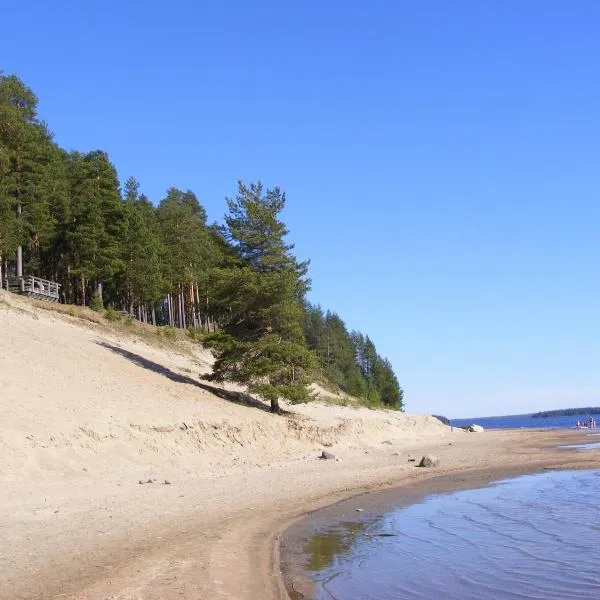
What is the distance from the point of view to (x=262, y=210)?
3878cm

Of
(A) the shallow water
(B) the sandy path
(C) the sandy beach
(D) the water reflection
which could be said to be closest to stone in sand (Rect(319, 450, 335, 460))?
(C) the sandy beach

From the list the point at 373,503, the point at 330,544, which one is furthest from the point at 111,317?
the point at 330,544

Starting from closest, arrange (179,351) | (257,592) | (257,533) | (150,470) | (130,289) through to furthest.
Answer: (257,592) → (257,533) → (150,470) → (179,351) → (130,289)

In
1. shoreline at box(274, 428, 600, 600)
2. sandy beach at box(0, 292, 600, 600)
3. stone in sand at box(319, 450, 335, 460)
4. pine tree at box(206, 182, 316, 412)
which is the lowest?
shoreline at box(274, 428, 600, 600)

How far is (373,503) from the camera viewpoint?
64.4 ft

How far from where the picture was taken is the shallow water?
33.6 feet

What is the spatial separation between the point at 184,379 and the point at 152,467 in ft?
44.7

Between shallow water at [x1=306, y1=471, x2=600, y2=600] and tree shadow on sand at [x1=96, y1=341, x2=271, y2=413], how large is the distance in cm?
1741

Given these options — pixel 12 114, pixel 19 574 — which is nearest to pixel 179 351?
pixel 12 114

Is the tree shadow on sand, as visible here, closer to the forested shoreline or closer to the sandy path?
the forested shoreline

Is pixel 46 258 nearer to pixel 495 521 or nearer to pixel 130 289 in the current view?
pixel 130 289

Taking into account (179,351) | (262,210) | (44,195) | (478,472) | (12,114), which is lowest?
(478,472)

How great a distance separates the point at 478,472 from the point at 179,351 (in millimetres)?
25359

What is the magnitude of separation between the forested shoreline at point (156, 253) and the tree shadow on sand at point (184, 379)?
0.99 metres
